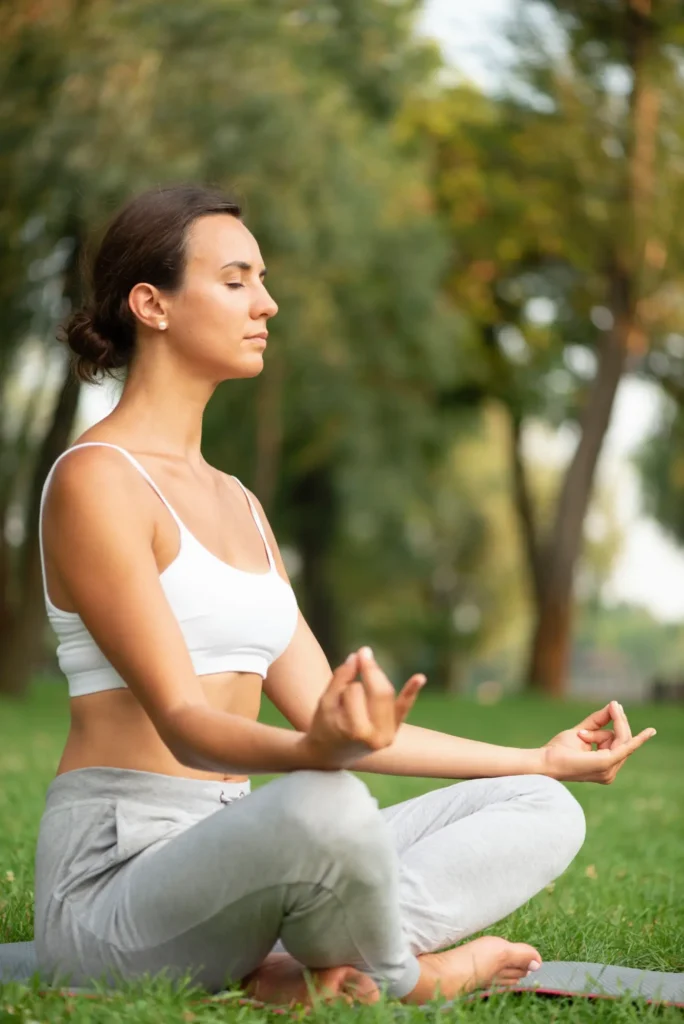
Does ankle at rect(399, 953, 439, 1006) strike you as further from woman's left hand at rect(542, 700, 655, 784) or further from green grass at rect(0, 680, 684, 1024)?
woman's left hand at rect(542, 700, 655, 784)

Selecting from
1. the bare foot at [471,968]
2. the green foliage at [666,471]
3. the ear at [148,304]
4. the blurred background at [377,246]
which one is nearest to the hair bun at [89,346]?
the ear at [148,304]

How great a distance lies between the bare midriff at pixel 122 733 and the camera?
2.90 meters

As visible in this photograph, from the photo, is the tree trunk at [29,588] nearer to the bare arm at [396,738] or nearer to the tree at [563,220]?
the tree at [563,220]

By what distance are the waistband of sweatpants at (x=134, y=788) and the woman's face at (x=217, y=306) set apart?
84 cm

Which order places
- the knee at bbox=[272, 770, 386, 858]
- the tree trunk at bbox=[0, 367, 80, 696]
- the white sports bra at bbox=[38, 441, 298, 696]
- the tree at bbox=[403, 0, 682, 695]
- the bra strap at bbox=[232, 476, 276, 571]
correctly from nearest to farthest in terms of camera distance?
the knee at bbox=[272, 770, 386, 858]
the white sports bra at bbox=[38, 441, 298, 696]
the bra strap at bbox=[232, 476, 276, 571]
the tree trunk at bbox=[0, 367, 80, 696]
the tree at bbox=[403, 0, 682, 695]

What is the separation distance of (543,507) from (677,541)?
6.04 metres

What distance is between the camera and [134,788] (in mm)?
2881

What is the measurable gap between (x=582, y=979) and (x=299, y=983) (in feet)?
2.83

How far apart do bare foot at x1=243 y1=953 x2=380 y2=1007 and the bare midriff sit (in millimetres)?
403

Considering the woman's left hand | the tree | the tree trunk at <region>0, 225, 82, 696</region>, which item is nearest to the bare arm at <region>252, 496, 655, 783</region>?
the woman's left hand

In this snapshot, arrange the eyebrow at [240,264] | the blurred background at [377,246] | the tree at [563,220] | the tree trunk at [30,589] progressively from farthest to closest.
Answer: the tree at [563,220] → the tree trunk at [30,589] → the blurred background at [377,246] → the eyebrow at [240,264]

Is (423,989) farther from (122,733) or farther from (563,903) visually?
(563,903)

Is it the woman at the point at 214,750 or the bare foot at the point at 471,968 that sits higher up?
the woman at the point at 214,750

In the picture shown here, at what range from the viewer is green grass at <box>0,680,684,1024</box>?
278cm
